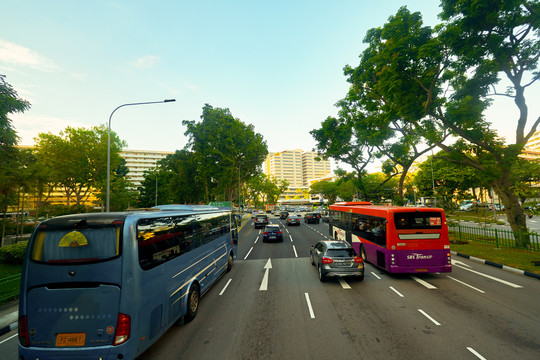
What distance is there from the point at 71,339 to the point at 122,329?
34.8 inches

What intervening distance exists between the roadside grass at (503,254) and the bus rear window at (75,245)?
16.5m

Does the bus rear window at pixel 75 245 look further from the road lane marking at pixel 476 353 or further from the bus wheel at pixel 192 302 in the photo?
the road lane marking at pixel 476 353

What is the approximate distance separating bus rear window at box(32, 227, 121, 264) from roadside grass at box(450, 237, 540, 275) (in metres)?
16.5

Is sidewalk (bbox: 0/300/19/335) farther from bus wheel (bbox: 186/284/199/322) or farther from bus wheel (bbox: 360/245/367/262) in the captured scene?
bus wheel (bbox: 360/245/367/262)

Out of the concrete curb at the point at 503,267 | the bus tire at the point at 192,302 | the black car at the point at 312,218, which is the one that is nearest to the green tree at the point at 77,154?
the black car at the point at 312,218

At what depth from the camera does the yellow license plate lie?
4.58 metres

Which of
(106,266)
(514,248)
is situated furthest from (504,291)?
(106,266)

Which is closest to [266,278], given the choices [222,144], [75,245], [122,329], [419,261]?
[419,261]

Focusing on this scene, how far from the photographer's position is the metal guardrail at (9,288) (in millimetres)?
9531

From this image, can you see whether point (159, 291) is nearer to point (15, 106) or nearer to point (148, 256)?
point (148, 256)

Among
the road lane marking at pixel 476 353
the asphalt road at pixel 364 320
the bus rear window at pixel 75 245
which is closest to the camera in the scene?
the bus rear window at pixel 75 245

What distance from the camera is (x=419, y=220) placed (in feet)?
36.1

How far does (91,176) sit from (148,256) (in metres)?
51.7

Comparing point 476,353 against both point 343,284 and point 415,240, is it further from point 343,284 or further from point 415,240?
point 415,240
